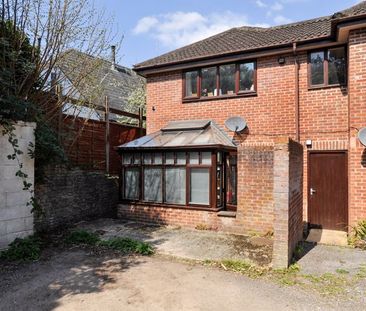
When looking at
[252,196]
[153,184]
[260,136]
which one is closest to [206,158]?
[252,196]

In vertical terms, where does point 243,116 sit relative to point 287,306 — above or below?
above

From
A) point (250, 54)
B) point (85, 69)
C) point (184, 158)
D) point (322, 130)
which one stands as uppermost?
point (250, 54)

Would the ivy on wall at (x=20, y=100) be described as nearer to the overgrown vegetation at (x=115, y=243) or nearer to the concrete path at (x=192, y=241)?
the overgrown vegetation at (x=115, y=243)

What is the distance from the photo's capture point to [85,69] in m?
9.52

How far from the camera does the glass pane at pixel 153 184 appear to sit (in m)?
9.75

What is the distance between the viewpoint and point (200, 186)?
29.9 feet

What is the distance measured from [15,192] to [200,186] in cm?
472

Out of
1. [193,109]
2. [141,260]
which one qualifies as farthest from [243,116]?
[141,260]

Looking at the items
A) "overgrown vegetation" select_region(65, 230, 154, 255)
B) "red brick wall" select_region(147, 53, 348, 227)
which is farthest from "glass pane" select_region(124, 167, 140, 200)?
"red brick wall" select_region(147, 53, 348, 227)

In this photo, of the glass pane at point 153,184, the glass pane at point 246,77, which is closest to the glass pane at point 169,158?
the glass pane at point 153,184

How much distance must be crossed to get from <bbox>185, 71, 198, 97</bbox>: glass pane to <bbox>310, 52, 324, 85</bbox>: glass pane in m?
3.94

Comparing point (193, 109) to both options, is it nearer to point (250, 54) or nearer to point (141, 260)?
point (250, 54)

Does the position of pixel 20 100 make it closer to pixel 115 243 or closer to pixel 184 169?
pixel 115 243

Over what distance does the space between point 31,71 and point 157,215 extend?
523 centimetres
